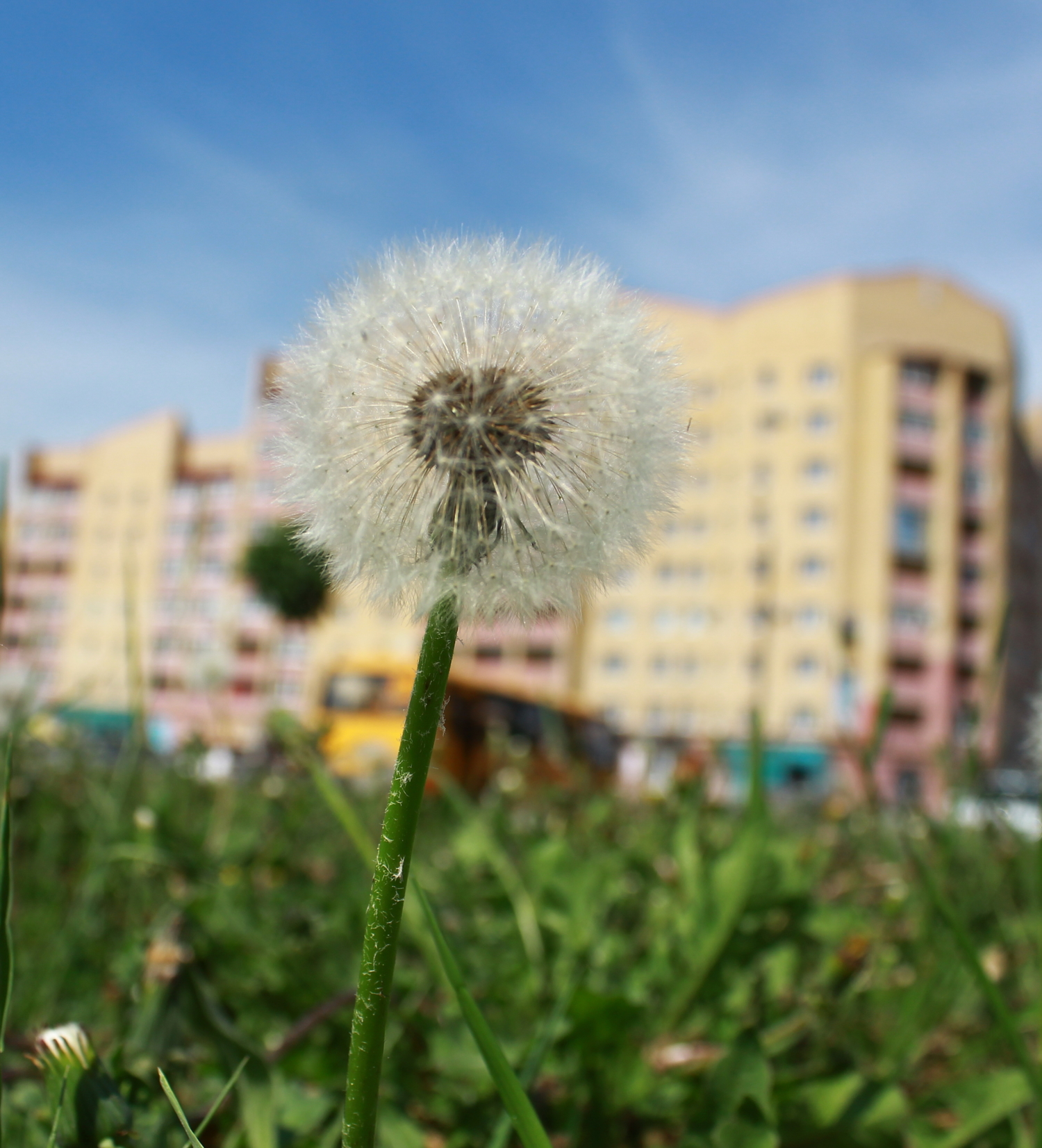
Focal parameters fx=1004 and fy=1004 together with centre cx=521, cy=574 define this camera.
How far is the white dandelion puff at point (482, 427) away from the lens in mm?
536

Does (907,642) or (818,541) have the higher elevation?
(818,541)

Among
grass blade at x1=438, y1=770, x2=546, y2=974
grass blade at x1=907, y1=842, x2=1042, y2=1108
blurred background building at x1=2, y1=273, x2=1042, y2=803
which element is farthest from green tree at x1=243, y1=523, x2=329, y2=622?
blurred background building at x1=2, y1=273, x2=1042, y2=803

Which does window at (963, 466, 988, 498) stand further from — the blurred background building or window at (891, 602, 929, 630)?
window at (891, 602, 929, 630)

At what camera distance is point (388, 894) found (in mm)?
431

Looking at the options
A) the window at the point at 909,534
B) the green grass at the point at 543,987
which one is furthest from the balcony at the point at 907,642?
the green grass at the point at 543,987

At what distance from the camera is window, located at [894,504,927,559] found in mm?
46500

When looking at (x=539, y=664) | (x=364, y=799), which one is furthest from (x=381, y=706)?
(x=539, y=664)

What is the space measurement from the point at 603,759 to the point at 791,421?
3161cm

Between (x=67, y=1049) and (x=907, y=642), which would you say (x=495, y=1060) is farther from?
(x=907, y=642)

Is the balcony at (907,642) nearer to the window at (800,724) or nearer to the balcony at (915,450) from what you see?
the window at (800,724)

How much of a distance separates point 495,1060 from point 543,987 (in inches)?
32.3

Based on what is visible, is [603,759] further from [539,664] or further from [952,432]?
[952,432]

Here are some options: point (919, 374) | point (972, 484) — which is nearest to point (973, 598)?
point (972, 484)

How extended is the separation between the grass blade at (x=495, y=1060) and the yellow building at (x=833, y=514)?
44.9 metres
